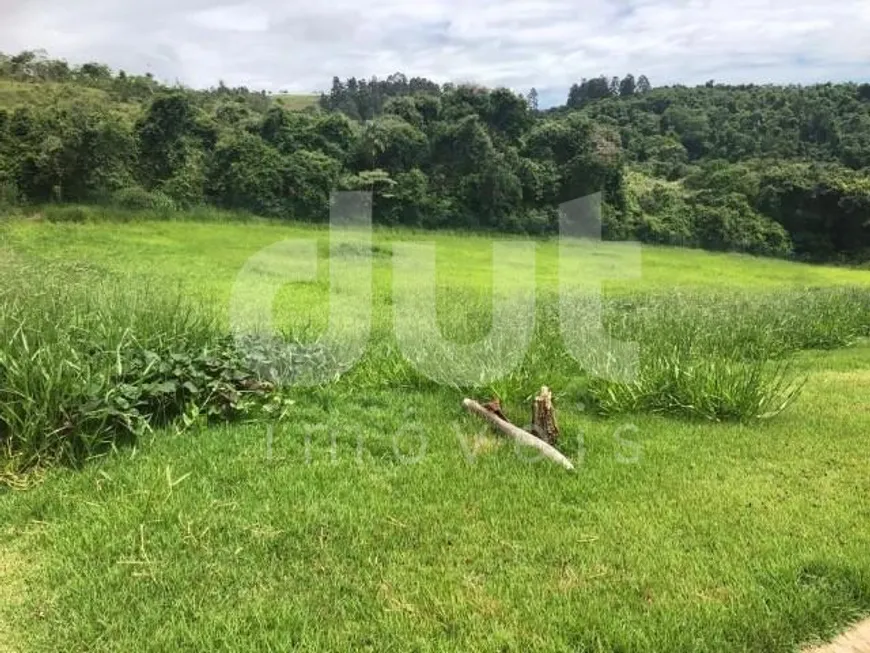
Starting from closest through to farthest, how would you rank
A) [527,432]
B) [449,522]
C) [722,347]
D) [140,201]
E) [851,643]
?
[851,643] → [449,522] → [527,432] → [722,347] → [140,201]

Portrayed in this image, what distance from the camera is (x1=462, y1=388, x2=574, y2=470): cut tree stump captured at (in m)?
4.90

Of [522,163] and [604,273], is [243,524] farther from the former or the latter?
[522,163]

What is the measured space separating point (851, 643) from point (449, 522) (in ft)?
6.29

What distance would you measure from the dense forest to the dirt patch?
21836mm

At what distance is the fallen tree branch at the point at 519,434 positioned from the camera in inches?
191

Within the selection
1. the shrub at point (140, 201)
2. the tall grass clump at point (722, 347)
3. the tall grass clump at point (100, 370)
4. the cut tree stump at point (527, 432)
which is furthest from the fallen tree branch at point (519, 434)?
the shrub at point (140, 201)

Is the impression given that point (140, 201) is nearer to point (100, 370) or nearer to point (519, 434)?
point (100, 370)

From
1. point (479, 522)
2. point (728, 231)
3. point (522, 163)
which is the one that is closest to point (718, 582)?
point (479, 522)

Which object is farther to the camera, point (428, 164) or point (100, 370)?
point (428, 164)

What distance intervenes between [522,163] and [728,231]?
30.7ft

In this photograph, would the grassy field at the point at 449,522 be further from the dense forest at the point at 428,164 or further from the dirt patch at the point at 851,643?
the dense forest at the point at 428,164

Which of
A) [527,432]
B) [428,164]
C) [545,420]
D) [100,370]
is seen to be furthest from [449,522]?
[428,164]

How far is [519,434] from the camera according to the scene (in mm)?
5125

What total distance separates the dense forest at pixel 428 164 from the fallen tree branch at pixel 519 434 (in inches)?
742
